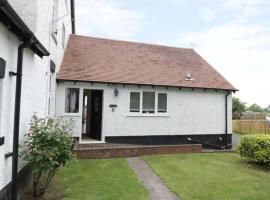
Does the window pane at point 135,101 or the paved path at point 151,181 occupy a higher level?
the window pane at point 135,101

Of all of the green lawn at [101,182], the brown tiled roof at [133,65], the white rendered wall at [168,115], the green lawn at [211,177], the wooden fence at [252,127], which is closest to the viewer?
the green lawn at [101,182]

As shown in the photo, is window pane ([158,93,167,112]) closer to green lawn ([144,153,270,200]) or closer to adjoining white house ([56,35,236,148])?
adjoining white house ([56,35,236,148])

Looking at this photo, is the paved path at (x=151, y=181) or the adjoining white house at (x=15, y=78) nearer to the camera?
the adjoining white house at (x=15, y=78)

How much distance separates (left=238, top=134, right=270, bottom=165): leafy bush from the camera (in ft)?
31.7

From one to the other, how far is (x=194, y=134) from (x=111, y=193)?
9.43 m

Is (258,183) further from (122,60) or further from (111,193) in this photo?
(122,60)

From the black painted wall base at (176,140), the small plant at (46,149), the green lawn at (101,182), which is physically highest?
the small plant at (46,149)

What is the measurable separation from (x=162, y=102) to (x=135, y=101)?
160 cm

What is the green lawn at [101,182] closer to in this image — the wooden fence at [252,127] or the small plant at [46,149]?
the small plant at [46,149]

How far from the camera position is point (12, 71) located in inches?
208

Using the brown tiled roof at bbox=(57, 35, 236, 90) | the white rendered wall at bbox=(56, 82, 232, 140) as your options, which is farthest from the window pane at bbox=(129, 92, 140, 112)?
the brown tiled roof at bbox=(57, 35, 236, 90)

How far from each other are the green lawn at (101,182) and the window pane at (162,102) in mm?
5183

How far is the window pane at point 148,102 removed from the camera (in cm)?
1407

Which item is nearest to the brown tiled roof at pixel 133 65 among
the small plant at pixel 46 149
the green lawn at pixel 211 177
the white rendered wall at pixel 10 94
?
the green lawn at pixel 211 177
